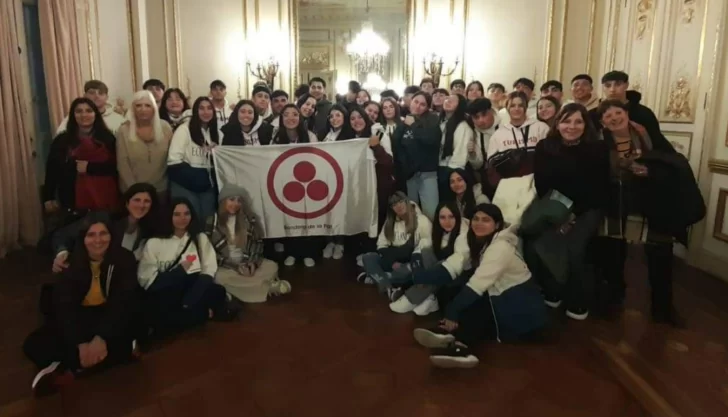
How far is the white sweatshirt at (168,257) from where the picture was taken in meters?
2.99

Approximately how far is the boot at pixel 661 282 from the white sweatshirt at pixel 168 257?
2.68m

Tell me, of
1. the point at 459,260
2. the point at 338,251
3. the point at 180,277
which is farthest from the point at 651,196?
the point at 180,277

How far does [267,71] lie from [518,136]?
3.91 metres

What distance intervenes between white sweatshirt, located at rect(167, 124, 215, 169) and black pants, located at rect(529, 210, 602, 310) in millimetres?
2380

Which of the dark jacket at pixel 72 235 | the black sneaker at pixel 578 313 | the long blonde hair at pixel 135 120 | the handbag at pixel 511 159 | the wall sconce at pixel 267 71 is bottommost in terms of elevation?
the black sneaker at pixel 578 313

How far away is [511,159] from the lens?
349cm

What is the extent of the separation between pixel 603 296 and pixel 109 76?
563 cm

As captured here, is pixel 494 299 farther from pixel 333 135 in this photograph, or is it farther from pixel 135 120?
pixel 135 120

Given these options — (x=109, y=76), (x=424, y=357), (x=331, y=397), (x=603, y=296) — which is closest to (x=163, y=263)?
(x=331, y=397)

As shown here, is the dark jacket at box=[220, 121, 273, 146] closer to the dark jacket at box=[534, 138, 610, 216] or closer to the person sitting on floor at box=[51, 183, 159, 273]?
the person sitting on floor at box=[51, 183, 159, 273]

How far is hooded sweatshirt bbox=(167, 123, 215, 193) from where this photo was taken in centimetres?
358

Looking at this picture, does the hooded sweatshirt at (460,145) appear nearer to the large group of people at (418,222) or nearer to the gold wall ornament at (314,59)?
the large group of people at (418,222)

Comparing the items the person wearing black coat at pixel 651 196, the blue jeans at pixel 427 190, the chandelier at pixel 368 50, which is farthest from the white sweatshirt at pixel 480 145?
the chandelier at pixel 368 50

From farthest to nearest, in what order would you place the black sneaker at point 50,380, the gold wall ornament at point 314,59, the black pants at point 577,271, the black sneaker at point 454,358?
the gold wall ornament at point 314,59 < the black pants at point 577,271 < the black sneaker at point 454,358 < the black sneaker at point 50,380
